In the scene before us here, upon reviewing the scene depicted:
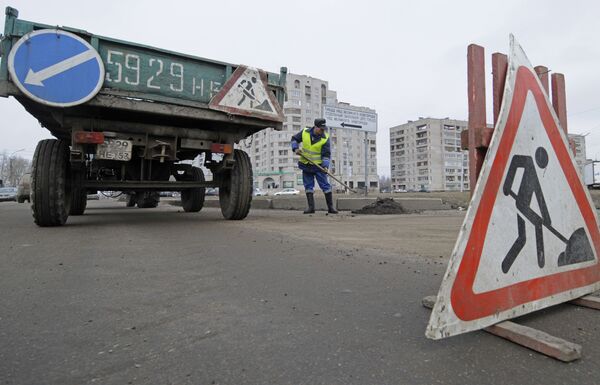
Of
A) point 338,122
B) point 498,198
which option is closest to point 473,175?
point 498,198

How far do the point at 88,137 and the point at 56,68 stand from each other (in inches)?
34.2

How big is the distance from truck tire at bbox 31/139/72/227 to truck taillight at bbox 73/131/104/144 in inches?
20.6

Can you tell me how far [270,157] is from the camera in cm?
10444

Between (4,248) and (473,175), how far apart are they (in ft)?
14.1

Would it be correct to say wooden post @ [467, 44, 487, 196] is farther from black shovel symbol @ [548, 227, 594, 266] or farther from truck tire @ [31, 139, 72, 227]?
truck tire @ [31, 139, 72, 227]

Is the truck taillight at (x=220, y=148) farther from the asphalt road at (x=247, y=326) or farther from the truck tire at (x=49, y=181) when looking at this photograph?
the asphalt road at (x=247, y=326)

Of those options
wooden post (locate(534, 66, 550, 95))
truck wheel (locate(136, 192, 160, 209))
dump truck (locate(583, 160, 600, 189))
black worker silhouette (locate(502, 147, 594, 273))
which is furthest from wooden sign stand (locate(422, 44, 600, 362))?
dump truck (locate(583, 160, 600, 189))

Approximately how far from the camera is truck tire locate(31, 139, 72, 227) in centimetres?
507

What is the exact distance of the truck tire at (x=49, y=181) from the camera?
507cm

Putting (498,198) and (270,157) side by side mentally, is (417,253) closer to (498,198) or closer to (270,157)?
(498,198)

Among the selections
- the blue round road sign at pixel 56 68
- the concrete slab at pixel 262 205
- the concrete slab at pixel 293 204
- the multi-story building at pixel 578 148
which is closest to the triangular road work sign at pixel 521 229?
the multi-story building at pixel 578 148

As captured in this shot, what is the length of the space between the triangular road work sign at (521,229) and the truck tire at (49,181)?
Answer: 207 inches

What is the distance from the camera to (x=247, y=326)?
1796 millimetres

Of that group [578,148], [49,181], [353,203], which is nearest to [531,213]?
[49,181]
